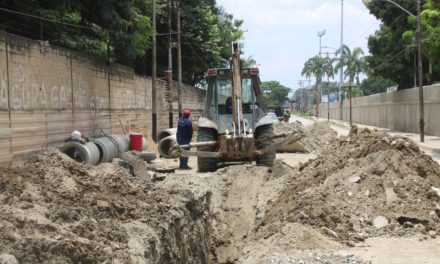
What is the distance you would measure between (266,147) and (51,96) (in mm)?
5556

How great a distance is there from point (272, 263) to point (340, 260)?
785 mm

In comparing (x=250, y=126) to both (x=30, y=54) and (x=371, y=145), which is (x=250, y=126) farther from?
(x=30, y=54)

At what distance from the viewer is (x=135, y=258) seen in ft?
18.6

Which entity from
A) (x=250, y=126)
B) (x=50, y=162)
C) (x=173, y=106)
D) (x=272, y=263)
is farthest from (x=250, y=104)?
(x=173, y=106)

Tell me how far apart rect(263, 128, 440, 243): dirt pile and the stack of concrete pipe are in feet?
17.4

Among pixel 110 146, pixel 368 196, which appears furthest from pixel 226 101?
pixel 368 196

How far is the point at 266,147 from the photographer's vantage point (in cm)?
1464

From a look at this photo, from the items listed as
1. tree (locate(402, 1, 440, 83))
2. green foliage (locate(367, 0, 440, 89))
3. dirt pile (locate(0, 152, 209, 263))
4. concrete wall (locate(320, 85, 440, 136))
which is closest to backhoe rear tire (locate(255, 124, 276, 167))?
dirt pile (locate(0, 152, 209, 263))

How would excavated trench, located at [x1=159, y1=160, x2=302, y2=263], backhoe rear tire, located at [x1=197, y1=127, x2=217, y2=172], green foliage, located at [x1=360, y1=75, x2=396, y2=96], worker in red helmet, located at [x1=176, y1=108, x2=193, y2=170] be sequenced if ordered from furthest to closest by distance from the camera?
green foliage, located at [x1=360, y1=75, x2=396, y2=96] < worker in red helmet, located at [x1=176, y1=108, x2=193, y2=170] < backhoe rear tire, located at [x1=197, y1=127, x2=217, y2=172] < excavated trench, located at [x1=159, y1=160, x2=302, y2=263]

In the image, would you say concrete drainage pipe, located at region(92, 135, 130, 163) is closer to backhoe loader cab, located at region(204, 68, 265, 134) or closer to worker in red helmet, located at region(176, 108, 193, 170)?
worker in red helmet, located at region(176, 108, 193, 170)

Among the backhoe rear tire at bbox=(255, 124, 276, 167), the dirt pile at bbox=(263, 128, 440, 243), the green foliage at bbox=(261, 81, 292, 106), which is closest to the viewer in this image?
the dirt pile at bbox=(263, 128, 440, 243)

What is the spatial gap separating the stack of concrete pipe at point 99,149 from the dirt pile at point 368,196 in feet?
17.4

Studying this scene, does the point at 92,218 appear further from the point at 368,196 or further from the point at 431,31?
the point at 431,31

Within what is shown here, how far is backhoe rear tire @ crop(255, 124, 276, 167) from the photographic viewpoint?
48.0ft
